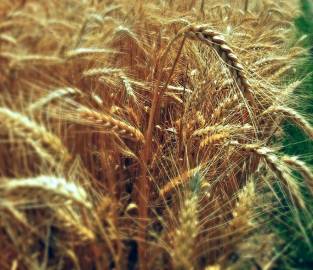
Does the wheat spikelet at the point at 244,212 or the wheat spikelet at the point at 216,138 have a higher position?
the wheat spikelet at the point at 216,138

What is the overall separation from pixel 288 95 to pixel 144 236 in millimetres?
A: 724

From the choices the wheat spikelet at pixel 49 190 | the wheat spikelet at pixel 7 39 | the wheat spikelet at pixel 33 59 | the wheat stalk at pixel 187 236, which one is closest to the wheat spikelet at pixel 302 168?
the wheat stalk at pixel 187 236

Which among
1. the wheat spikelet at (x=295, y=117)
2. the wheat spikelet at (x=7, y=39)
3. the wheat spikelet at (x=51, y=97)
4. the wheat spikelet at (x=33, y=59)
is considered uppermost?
the wheat spikelet at (x=7, y=39)

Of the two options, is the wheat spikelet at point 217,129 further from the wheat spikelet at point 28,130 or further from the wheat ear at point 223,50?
the wheat spikelet at point 28,130

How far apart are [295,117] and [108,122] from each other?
57 centimetres

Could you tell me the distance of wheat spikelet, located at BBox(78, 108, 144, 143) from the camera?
116 centimetres

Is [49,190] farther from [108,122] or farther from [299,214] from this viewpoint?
[299,214]

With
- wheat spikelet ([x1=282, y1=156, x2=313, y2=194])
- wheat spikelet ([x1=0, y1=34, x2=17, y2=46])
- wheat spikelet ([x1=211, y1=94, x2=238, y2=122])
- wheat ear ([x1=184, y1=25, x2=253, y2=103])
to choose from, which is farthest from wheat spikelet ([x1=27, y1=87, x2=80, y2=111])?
wheat spikelet ([x1=0, y1=34, x2=17, y2=46])

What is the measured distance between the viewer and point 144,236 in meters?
1.10

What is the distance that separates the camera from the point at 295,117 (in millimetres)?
1378

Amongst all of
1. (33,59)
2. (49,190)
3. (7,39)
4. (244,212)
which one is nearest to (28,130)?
(49,190)

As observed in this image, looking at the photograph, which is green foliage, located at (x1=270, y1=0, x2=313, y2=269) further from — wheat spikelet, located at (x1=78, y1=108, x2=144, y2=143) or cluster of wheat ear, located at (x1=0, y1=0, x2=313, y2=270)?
wheat spikelet, located at (x1=78, y1=108, x2=144, y2=143)

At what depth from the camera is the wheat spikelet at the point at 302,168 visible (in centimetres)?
115

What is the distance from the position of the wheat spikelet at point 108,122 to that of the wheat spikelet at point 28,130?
17 centimetres
